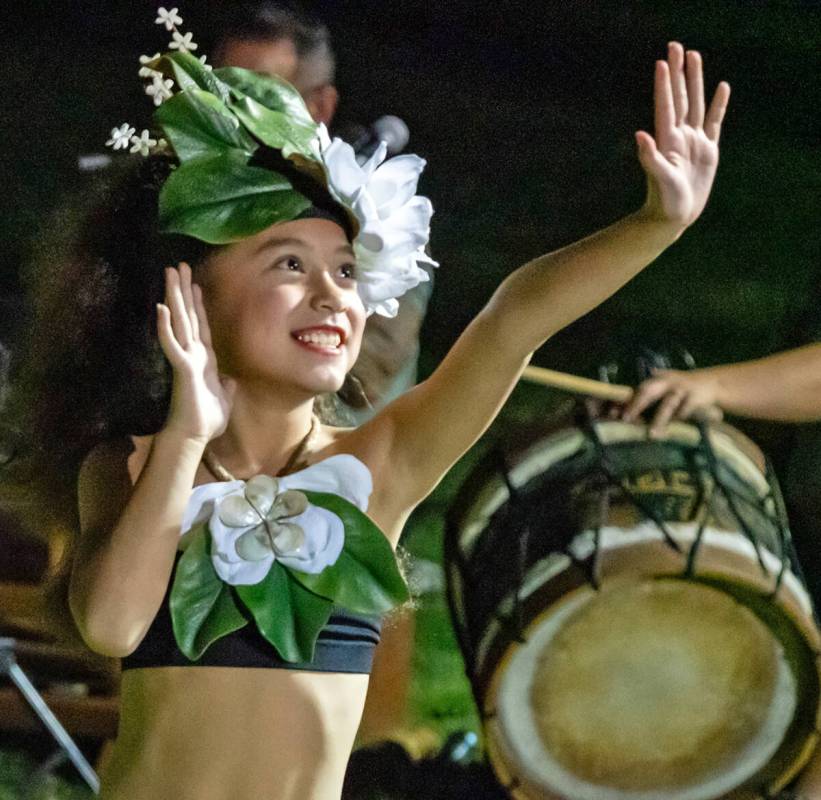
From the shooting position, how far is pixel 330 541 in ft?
→ 3.22

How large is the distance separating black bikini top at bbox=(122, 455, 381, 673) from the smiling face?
73mm

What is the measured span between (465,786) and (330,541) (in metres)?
0.30

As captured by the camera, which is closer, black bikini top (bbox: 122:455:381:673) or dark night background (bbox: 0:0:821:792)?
black bikini top (bbox: 122:455:381:673)

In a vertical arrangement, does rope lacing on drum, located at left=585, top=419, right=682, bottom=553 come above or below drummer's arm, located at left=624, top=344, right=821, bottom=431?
below

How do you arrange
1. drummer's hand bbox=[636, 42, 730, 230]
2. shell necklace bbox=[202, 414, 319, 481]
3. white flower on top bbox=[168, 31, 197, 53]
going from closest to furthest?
drummer's hand bbox=[636, 42, 730, 230]
shell necklace bbox=[202, 414, 319, 481]
white flower on top bbox=[168, 31, 197, 53]

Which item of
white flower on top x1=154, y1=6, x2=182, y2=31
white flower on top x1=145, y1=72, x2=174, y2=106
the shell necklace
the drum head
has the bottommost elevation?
the drum head

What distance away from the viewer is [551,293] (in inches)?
37.5

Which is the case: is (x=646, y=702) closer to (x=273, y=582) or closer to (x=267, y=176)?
(x=273, y=582)

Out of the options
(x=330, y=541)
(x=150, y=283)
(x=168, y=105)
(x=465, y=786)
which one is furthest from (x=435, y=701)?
(x=168, y=105)

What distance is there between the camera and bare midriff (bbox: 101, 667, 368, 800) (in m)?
0.95

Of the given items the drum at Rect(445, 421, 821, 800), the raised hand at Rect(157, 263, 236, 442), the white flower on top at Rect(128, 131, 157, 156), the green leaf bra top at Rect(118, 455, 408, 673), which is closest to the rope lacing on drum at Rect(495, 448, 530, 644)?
the drum at Rect(445, 421, 821, 800)

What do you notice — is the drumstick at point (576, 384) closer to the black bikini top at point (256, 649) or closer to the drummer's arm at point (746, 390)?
the drummer's arm at point (746, 390)

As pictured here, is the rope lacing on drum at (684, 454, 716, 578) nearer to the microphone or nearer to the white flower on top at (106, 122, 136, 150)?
the microphone

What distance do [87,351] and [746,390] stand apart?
593 millimetres
